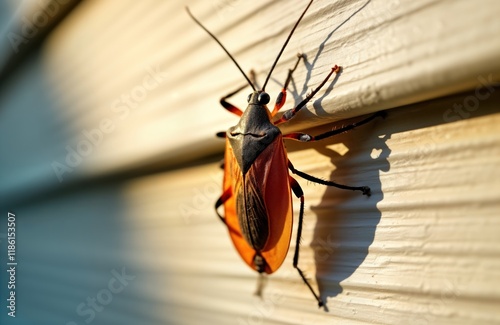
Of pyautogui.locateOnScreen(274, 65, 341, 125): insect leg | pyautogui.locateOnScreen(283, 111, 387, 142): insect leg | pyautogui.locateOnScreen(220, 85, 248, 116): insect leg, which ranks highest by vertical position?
pyautogui.locateOnScreen(220, 85, 248, 116): insect leg

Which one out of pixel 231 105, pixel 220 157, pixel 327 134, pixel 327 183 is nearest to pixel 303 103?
pixel 327 134

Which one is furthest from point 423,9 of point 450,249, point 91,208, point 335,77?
point 91,208

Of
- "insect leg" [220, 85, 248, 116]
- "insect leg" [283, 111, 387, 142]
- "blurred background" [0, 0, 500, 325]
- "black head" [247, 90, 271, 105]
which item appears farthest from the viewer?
"insect leg" [220, 85, 248, 116]

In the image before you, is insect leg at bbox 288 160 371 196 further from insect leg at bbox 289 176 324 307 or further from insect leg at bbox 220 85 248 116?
insect leg at bbox 220 85 248 116

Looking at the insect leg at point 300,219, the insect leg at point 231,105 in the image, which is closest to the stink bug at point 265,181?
the insect leg at point 300,219

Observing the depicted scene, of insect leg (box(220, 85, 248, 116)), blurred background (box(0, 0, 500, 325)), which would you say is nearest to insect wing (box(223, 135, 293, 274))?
blurred background (box(0, 0, 500, 325))

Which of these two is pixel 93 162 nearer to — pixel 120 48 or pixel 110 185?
pixel 110 185

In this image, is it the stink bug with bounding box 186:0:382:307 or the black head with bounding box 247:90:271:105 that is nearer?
the stink bug with bounding box 186:0:382:307

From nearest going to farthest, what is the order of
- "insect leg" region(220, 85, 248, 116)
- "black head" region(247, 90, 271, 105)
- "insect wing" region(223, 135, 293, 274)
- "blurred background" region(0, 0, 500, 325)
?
"blurred background" region(0, 0, 500, 325) < "insect wing" region(223, 135, 293, 274) < "black head" region(247, 90, 271, 105) < "insect leg" region(220, 85, 248, 116)
